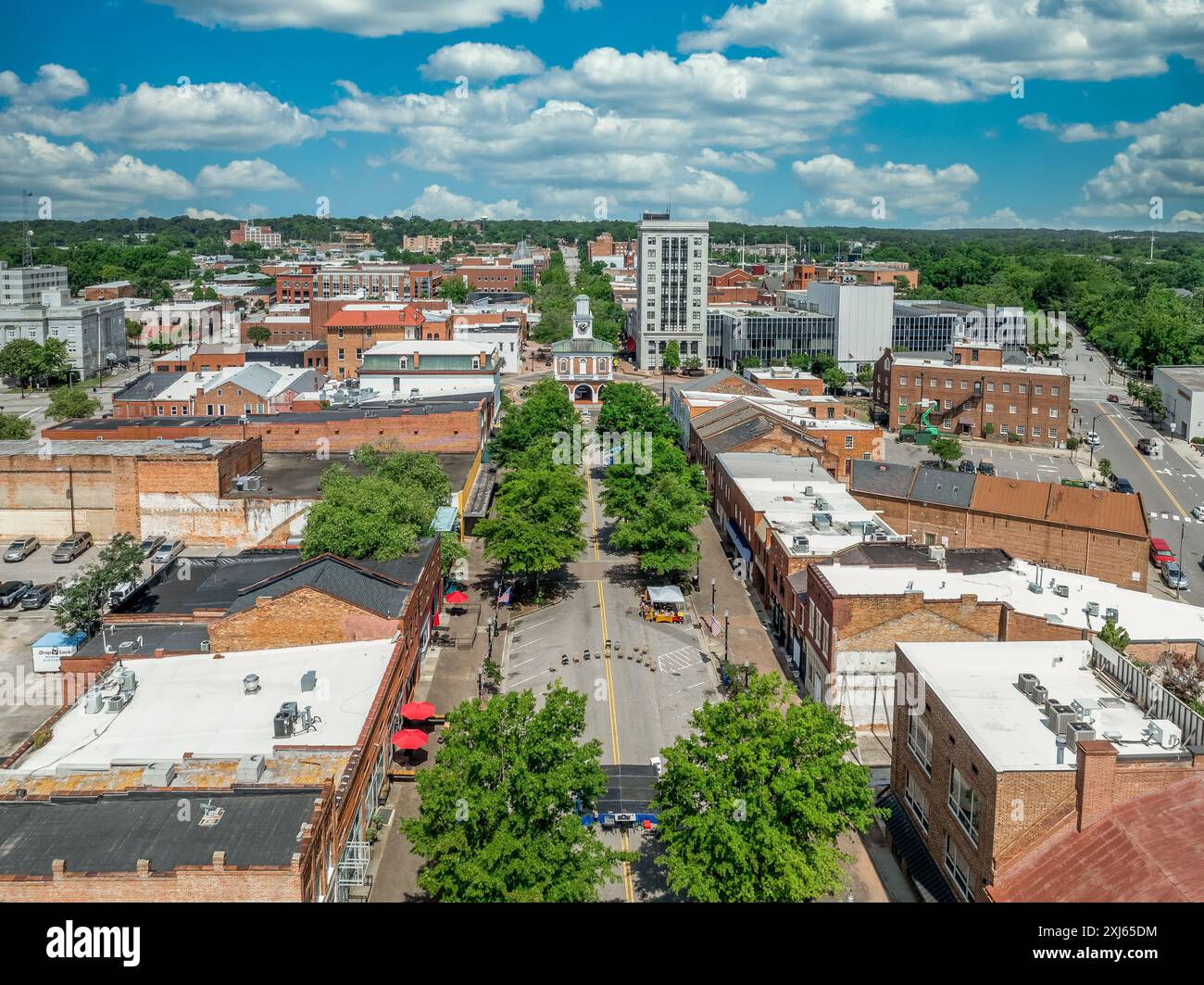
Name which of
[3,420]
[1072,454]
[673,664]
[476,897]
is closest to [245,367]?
[3,420]

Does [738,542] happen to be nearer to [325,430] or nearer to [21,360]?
[325,430]

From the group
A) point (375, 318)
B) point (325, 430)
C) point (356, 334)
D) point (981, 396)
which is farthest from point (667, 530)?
point (375, 318)

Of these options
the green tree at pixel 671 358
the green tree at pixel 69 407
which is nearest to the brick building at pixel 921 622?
the green tree at pixel 69 407

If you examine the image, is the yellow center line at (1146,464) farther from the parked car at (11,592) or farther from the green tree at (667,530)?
the parked car at (11,592)

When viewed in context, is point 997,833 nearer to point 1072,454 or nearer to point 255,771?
point 255,771

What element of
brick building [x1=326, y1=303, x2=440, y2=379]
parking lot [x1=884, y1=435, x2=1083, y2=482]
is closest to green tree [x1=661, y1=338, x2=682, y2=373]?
brick building [x1=326, y1=303, x2=440, y2=379]
